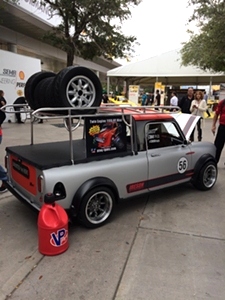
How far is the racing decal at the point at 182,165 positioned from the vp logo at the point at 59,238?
2234 millimetres

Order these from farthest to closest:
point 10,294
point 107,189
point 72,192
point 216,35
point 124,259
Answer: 1. point 216,35
2. point 107,189
3. point 72,192
4. point 124,259
5. point 10,294

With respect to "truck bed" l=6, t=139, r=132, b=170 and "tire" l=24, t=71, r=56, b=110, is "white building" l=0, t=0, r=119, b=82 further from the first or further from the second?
"truck bed" l=6, t=139, r=132, b=170

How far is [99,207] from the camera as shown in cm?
353

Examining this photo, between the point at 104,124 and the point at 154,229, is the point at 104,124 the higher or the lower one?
the higher one

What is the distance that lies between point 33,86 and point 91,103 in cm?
93

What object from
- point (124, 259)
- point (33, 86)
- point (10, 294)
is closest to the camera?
point (10, 294)

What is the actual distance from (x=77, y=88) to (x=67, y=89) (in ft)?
0.56

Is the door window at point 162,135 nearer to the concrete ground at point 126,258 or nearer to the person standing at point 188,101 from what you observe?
the concrete ground at point 126,258

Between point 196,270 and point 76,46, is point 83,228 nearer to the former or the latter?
point 196,270

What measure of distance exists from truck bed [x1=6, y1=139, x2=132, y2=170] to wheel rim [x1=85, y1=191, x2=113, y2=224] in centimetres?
50

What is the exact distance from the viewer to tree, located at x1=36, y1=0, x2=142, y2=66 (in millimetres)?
14391

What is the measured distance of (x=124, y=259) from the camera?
9.32 ft

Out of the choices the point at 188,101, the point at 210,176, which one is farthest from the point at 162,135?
the point at 188,101

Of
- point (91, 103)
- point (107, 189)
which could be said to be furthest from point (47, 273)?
point (91, 103)
